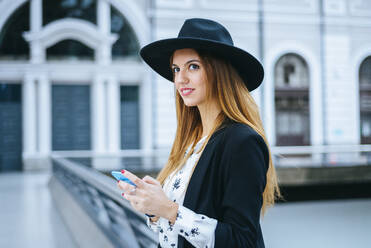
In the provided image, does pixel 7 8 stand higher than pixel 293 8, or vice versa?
pixel 293 8

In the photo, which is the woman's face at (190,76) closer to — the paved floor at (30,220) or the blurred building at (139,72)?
the paved floor at (30,220)

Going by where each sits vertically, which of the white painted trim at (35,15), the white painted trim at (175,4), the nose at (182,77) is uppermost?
the white painted trim at (175,4)

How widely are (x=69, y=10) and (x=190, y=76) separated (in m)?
15.3

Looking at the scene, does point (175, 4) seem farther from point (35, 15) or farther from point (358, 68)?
point (358, 68)

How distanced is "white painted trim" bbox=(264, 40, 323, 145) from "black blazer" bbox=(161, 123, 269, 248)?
15487 millimetres

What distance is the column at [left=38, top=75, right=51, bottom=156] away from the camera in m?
14.7

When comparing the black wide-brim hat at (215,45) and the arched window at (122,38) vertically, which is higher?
the arched window at (122,38)

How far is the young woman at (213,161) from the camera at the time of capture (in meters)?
1.10

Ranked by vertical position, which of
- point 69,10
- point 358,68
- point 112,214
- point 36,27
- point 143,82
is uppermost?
point 69,10

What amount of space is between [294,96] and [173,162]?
1639 cm

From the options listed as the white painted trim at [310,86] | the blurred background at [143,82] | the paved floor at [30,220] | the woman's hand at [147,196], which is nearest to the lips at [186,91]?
the woman's hand at [147,196]

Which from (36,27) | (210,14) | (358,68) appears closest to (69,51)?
(36,27)

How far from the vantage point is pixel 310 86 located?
56.3 feet

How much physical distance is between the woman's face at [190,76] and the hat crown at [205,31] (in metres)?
0.05
